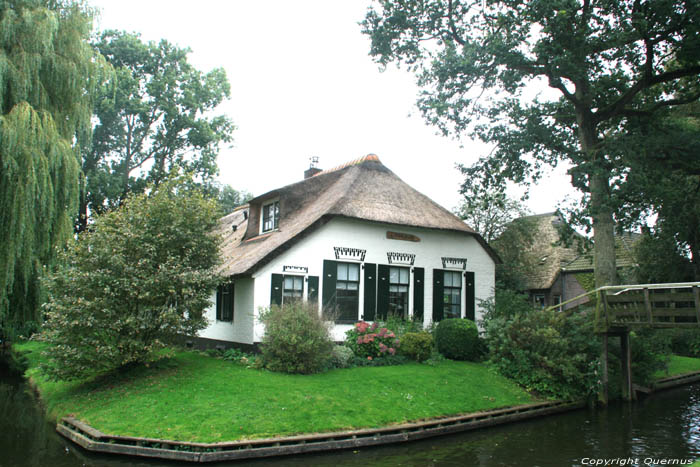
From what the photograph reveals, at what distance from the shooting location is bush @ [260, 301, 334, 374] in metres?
12.1

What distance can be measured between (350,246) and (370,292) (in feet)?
5.42

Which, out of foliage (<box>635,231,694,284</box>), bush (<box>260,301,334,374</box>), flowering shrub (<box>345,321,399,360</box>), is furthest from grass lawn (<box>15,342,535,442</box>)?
foliage (<box>635,231,694,284</box>)

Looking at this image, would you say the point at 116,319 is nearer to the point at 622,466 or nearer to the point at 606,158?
the point at 622,466

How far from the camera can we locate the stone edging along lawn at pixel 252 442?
26.2ft

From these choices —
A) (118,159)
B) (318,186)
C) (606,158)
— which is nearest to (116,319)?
(318,186)

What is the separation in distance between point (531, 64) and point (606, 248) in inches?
240

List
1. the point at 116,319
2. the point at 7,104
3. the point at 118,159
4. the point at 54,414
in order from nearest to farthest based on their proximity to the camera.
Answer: the point at 54,414, the point at 116,319, the point at 7,104, the point at 118,159

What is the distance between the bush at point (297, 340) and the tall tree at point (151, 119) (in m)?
17.9

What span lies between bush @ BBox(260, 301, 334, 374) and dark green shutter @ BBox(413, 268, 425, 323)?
567 centimetres

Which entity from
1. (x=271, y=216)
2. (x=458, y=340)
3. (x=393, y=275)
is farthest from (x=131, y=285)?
(x=458, y=340)

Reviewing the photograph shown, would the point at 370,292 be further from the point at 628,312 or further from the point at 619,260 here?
the point at 619,260

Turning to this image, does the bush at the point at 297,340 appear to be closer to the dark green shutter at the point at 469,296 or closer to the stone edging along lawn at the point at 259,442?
the stone edging along lawn at the point at 259,442

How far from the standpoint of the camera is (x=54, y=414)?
10.7 m

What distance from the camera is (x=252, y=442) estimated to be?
27.1ft
